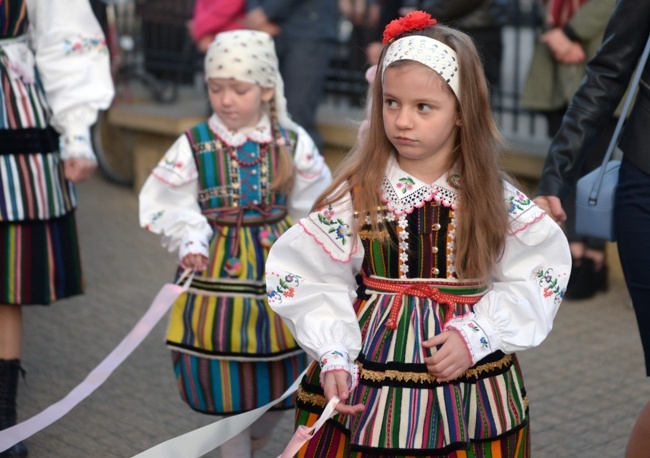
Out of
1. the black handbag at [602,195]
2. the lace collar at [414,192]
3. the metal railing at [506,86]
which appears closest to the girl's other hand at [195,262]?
the lace collar at [414,192]

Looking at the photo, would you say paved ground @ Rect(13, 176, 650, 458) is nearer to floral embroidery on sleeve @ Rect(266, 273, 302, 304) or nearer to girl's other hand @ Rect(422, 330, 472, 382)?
floral embroidery on sleeve @ Rect(266, 273, 302, 304)

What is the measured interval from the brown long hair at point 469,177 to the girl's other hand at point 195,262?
0.96 m

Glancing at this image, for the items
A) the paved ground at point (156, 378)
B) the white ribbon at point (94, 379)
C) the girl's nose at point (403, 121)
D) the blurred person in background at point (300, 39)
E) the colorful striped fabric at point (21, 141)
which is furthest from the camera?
the blurred person in background at point (300, 39)

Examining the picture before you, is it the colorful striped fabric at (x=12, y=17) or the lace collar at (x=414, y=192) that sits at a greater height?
the colorful striped fabric at (x=12, y=17)

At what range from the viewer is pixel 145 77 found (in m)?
10.1

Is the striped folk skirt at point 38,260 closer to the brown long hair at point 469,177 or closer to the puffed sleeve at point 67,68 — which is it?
the puffed sleeve at point 67,68

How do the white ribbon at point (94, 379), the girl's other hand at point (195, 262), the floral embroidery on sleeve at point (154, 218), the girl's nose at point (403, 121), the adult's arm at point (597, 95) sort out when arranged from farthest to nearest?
the floral embroidery on sleeve at point (154, 218), the girl's other hand at point (195, 262), the white ribbon at point (94, 379), the adult's arm at point (597, 95), the girl's nose at point (403, 121)

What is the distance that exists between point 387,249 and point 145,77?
288 inches

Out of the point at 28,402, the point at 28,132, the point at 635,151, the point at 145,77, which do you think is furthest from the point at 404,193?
the point at 145,77

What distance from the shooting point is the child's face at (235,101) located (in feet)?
14.0

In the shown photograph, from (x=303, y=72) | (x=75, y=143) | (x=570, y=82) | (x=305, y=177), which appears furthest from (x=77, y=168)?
(x=303, y=72)

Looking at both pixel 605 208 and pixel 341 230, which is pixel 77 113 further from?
pixel 605 208

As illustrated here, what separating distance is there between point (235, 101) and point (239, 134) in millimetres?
123

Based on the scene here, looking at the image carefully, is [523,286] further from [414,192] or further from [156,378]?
[156,378]
